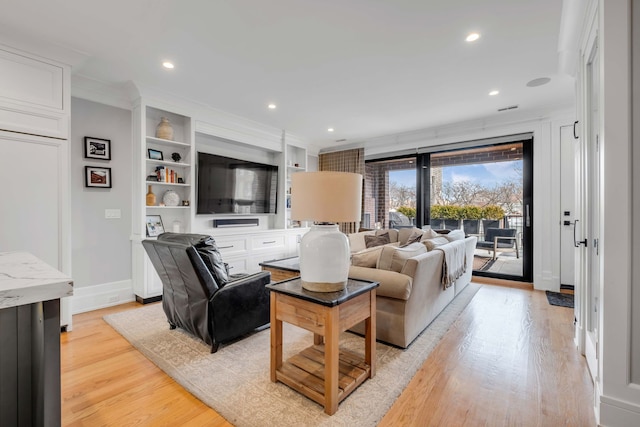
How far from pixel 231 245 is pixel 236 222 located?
0.60 meters

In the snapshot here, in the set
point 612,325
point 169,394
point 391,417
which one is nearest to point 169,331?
point 169,394

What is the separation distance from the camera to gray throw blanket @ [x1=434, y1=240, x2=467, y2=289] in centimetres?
296

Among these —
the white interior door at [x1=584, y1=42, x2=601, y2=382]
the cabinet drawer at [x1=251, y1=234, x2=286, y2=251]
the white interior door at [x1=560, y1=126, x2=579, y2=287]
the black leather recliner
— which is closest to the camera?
the white interior door at [x1=584, y1=42, x2=601, y2=382]

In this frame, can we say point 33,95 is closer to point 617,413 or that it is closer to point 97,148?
point 97,148

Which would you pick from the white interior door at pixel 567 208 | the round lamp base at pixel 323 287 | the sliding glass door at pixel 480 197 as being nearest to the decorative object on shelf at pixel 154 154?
the round lamp base at pixel 323 287

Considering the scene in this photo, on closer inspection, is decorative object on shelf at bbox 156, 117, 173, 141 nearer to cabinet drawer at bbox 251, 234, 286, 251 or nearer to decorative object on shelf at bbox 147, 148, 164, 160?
decorative object on shelf at bbox 147, 148, 164, 160

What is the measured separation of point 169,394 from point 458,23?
336 cm

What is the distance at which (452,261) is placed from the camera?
315 cm

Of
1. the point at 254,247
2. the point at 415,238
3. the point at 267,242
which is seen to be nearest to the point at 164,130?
the point at 254,247

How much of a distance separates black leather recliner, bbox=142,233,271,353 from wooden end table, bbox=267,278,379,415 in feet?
2.10

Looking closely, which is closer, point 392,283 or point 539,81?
point 392,283

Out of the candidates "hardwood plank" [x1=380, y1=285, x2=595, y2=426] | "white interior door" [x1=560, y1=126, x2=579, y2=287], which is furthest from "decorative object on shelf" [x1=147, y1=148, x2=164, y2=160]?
"white interior door" [x1=560, y1=126, x2=579, y2=287]

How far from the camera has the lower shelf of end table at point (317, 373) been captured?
1.76 metres

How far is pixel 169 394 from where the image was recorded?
1869 mm
